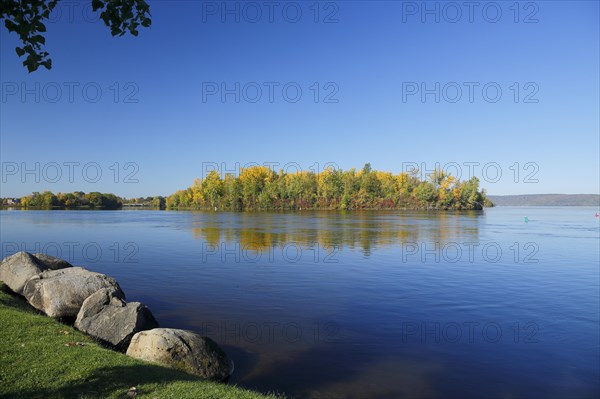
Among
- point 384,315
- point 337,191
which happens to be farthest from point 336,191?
point 384,315

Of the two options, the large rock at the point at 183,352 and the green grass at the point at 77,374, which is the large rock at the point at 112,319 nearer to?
the large rock at the point at 183,352

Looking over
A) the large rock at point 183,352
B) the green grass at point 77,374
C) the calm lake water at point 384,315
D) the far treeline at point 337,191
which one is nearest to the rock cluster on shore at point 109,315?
the large rock at point 183,352

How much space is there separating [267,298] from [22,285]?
968 cm

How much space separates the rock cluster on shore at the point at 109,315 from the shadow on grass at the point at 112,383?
1079 mm

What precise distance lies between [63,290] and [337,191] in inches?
5588

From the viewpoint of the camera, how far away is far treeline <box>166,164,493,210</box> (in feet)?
493

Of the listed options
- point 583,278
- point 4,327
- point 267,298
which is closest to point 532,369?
point 267,298

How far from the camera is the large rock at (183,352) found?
955 cm

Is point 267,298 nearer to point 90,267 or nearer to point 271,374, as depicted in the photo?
point 271,374

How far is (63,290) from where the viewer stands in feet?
45.6

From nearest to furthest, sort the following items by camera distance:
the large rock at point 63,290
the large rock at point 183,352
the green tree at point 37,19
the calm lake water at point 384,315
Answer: the green tree at point 37,19 → the large rock at point 183,352 → the calm lake water at point 384,315 → the large rock at point 63,290

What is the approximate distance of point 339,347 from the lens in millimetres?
12094

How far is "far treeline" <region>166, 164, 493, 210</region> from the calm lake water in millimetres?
119715


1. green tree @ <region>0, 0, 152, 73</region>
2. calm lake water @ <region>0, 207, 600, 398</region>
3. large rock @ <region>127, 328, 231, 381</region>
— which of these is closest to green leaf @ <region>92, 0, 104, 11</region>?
green tree @ <region>0, 0, 152, 73</region>
